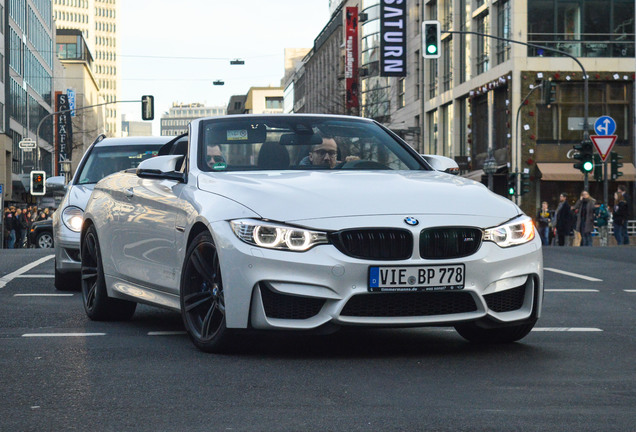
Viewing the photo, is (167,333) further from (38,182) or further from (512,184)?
(38,182)

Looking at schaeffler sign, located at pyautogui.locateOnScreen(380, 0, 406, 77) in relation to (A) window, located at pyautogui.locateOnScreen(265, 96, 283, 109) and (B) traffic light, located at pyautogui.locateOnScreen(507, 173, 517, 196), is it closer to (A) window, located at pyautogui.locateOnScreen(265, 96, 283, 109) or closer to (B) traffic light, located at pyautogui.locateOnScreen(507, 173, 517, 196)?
(B) traffic light, located at pyautogui.locateOnScreen(507, 173, 517, 196)

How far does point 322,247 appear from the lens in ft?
19.9

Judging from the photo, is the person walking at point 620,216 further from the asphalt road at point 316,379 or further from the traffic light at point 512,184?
the asphalt road at point 316,379

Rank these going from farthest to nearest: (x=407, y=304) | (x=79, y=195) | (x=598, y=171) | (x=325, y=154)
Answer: (x=598, y=171) < (x=79, y=195) < (x=325, y=154) < (x=407, y=304)

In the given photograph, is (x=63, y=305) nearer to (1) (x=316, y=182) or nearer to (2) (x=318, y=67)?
(1) (x=316, y=182)

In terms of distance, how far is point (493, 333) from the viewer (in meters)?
6.95

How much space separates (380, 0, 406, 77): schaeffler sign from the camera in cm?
5797

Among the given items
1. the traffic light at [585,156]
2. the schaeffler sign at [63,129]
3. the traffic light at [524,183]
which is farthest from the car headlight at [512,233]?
the schaeffler sign at [63,129]

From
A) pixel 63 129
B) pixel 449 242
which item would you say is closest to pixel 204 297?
pixel 449 242

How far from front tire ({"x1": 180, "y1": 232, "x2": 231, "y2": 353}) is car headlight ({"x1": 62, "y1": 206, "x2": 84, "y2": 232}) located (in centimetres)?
485

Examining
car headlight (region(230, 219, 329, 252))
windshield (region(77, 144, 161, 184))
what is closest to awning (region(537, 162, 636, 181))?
windshield (region(77, 144, 161, 184))

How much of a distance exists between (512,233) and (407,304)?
0.75 meters

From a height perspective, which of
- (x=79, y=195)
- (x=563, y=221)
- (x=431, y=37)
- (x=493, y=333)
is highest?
(x=431, y=37)

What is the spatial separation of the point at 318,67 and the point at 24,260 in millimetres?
84335
